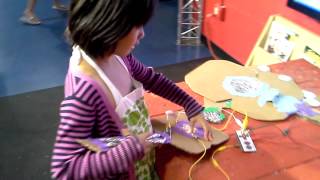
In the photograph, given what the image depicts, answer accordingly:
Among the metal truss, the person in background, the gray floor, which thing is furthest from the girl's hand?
the person in background

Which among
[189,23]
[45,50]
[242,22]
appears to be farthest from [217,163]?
[45,50]

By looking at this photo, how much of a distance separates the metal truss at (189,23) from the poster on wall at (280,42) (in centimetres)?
106

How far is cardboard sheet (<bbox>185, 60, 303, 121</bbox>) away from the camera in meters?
1.17

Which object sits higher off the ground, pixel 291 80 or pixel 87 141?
pixel 87 141

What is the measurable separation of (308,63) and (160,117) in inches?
31.9

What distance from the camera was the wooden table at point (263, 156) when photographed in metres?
0.92

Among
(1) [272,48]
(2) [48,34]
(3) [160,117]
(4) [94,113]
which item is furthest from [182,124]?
(2) [48,34]

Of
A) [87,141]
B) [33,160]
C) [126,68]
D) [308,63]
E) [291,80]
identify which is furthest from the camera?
[33,160]

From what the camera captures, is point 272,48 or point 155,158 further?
point 272,48

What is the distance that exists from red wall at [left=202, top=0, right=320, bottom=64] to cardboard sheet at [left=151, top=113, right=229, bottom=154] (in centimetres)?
101

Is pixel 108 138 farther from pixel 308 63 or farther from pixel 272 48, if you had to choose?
pixel 272 48

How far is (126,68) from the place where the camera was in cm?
93

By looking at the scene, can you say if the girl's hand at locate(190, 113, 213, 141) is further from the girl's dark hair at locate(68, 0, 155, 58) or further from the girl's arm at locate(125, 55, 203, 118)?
the girl's dark hair at locate(68, 0, 155, 58)

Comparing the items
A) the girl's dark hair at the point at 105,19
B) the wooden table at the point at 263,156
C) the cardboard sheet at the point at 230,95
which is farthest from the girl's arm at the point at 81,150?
the cardboard sheet at the point at 230,95
